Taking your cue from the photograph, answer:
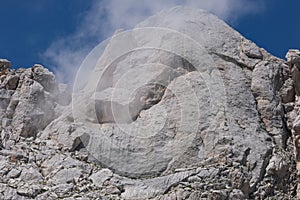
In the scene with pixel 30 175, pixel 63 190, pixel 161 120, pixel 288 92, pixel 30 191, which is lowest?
pixel 30 191

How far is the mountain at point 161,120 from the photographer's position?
6222 centimetres

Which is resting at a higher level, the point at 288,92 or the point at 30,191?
the point at 288,92

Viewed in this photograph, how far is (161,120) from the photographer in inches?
2717

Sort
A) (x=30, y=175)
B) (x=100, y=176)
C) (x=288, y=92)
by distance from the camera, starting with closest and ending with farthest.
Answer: (x=30, y=175) < (x=100, y=176) < (x=288, y=92)

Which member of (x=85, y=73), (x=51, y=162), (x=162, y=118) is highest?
(x=85, y=73)

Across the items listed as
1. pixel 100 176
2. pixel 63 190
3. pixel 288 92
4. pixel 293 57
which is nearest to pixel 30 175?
pixel 63 190

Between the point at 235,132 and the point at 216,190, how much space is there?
783 cm

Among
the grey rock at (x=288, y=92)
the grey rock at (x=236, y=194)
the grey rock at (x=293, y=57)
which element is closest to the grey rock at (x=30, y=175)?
the grey rock at (x=236, y=194)

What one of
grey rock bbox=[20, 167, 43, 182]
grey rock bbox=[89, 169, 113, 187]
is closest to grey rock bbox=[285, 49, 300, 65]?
grey rock bbox=[89, 169, 113, 187]

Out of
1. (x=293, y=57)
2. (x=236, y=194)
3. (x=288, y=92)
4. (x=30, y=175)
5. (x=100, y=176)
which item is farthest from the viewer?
(x=293, y=57)

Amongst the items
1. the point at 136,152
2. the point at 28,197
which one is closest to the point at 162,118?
the point at 136,152

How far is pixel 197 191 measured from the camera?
59.8 m

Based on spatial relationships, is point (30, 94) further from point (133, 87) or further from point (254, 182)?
point (254, 182)

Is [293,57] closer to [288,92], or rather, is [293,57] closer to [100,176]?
[288,92]
